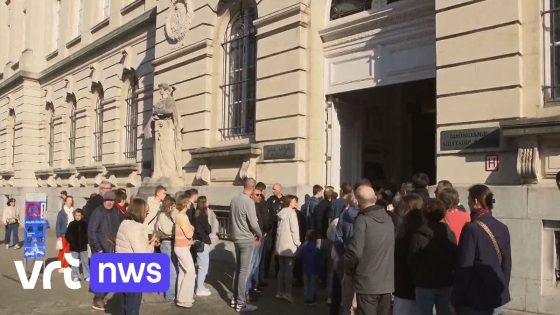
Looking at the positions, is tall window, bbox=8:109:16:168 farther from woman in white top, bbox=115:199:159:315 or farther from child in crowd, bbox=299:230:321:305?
woman in white top, bbox=115:199:159:315

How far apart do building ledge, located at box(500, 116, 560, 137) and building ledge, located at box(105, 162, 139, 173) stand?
11858mm

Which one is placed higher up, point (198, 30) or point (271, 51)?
point (198, 30)

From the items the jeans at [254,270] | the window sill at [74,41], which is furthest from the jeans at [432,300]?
the window sill at [74,41]

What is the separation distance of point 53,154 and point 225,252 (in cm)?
1524

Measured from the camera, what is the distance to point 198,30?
14023 millimetres

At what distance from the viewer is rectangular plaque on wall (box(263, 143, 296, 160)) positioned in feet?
36.7

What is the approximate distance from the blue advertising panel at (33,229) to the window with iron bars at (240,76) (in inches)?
179

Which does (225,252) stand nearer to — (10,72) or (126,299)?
(126,299)

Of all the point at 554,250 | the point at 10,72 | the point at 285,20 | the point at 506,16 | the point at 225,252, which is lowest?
the point at 225,252

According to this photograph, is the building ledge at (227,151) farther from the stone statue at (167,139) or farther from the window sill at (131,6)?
the window sill at (131,6)

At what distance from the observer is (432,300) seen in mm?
4984

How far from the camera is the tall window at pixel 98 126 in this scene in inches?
824

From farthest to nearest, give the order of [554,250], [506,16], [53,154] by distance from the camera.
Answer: [53,154] < [506,16] < [554,250]

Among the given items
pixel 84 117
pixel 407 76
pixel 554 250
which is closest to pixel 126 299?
pixel 554 250
